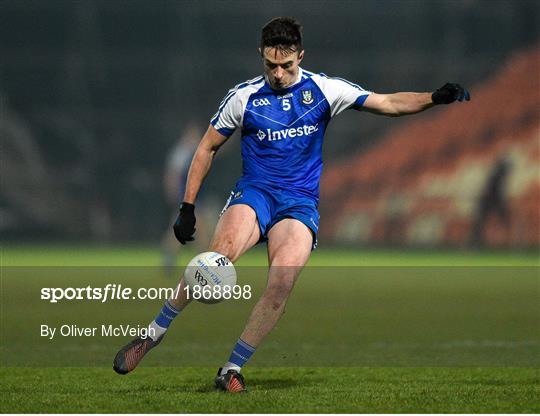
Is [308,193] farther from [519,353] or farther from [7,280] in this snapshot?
[7,280]

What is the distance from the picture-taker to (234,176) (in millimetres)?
28781

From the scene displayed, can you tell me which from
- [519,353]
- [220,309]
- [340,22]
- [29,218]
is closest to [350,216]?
[340,22]

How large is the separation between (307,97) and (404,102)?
0.65 m

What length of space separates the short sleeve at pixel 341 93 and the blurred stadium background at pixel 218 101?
1985 cm

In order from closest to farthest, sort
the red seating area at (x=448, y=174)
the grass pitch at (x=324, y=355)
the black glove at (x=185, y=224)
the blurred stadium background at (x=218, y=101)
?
1. the grass pitch at (x=324, y=355)
2. the black glove at (x=185, y=224)
3. the red seating area at (x=448, y=174)
4. the blurred stadium background at (x=218, y=101)

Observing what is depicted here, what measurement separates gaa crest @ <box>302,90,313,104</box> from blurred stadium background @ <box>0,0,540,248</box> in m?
19.9

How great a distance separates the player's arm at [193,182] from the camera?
27.2ft

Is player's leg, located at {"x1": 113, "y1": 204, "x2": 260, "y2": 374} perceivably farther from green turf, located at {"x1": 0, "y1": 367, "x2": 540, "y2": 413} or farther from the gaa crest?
the gaa crest

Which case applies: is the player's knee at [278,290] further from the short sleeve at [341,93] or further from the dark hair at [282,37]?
the dark hair at [282,37]

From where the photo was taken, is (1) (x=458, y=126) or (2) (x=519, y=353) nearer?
(2) (x=519, y=353)

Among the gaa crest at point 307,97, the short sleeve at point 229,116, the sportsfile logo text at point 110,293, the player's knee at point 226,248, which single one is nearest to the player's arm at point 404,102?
the gaa crest at point 307,97

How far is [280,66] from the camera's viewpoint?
8.15 meters

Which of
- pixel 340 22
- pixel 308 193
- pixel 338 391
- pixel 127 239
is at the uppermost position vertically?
Answer: pixel 308 193

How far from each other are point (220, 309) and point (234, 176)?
46.7ft
